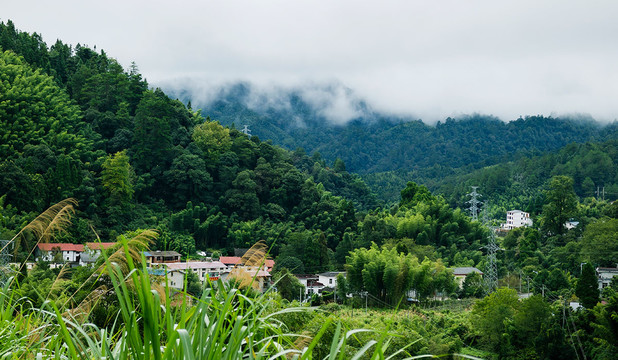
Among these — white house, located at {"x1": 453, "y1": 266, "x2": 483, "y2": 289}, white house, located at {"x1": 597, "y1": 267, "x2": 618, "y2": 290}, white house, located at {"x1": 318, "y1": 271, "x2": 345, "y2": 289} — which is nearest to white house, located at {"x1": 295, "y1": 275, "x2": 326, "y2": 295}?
white house, located at {"x1": 318, "y1": 271, "x2": 345, "y2": 289}

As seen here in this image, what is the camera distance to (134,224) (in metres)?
19.8

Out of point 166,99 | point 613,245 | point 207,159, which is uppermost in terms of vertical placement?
point 166,99

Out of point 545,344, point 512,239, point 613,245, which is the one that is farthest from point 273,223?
point 545,344

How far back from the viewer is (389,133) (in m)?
68.8

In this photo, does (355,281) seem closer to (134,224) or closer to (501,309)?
(501,309)

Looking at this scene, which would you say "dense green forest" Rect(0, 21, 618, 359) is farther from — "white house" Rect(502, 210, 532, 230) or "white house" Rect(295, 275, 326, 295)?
A: "white house" Rect(502, 210, 532, 230)

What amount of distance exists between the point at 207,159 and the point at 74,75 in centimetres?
612

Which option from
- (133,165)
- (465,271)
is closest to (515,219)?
(465,271)

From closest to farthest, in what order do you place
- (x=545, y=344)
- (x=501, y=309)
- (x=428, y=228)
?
(x=545, y=344), (x=501, y=309), (x=428, y=228)

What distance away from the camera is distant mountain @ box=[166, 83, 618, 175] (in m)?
63.9

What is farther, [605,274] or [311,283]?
[311,283]

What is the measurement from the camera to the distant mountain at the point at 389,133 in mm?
63938

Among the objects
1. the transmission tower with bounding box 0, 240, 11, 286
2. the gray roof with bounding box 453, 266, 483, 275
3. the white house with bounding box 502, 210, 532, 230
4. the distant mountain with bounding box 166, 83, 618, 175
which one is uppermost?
the distant mountain with bounding box 166, 83, 618, 175

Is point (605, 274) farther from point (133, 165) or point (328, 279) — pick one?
point (133, 165)
